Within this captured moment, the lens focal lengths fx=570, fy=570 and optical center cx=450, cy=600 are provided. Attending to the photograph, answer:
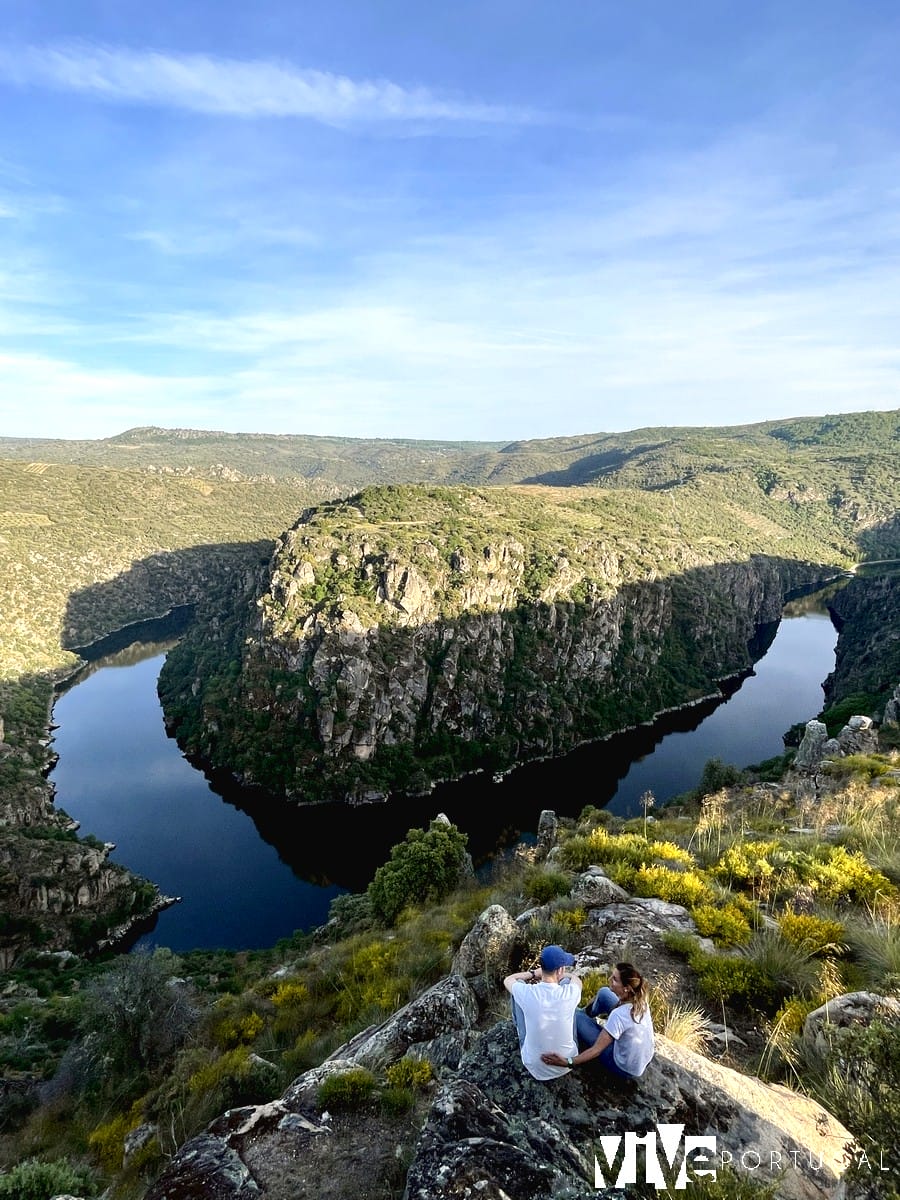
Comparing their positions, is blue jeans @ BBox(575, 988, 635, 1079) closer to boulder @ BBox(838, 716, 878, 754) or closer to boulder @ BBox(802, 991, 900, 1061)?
boulder @ BBox(802, 991, 900, 1061)

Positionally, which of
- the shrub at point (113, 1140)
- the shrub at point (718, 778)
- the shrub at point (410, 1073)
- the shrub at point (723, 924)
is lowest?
the shrub at point (718, 778)

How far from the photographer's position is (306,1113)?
8016 mm

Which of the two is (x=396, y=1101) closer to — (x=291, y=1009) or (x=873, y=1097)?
(x=873, y=1097)

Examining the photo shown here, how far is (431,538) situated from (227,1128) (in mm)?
120023

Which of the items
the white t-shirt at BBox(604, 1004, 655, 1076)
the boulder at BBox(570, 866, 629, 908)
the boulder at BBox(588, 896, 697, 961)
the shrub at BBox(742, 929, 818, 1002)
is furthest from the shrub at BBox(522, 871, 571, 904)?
the white t-shirt at BBox(604, 1004, 655, 1076)

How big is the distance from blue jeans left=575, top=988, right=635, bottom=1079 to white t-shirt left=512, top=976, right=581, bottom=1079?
0.19m

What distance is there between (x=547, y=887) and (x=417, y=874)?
957 inches

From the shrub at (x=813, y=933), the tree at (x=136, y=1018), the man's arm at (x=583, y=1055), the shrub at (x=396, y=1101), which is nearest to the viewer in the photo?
the man's arm at (x=583, y=1055)

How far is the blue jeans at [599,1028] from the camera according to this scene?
633 centimetres

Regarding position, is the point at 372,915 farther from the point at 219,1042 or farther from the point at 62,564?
the point at 62,564

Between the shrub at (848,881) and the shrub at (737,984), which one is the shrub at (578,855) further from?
the shrub at (737,984)

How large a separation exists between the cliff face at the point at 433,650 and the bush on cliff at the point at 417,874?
4935 cm

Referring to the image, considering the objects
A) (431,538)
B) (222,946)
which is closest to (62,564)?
(431,538)

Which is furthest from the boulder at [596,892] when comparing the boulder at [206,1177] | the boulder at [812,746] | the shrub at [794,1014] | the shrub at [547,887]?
the boulder at [812,746]
